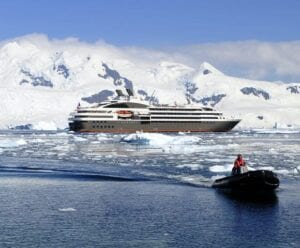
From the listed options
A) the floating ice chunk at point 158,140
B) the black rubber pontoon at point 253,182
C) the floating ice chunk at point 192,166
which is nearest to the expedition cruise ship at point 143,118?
the floating ice chunk at point 158,140

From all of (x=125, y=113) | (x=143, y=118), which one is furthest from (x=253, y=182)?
(x=125, y=113)

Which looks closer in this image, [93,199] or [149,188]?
[93,199]

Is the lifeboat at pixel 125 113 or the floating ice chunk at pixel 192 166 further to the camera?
the lifeboat at pixel 125 113

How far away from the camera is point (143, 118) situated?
149875 mm

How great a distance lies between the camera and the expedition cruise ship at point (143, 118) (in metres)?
148

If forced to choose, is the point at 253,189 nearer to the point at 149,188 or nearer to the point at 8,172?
the point at 149,188

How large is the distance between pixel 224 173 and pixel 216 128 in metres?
115

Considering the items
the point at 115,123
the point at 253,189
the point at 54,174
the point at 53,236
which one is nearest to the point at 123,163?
the point at 54,174

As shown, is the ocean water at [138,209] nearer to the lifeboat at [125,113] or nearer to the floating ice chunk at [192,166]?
the floating ice chunk at [192,166]

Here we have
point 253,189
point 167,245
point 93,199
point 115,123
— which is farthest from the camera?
point 115,123

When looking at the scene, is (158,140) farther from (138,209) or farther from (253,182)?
(138,209)

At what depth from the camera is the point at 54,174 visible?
4097cm

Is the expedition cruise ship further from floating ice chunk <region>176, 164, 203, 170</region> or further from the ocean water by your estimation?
the ocean water

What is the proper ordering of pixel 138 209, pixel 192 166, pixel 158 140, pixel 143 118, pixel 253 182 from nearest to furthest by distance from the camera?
1. pixel 138 209
2. pixel 253 182
3. pixel 192 166
4. pixel 158 140
5. pixel 143 118
